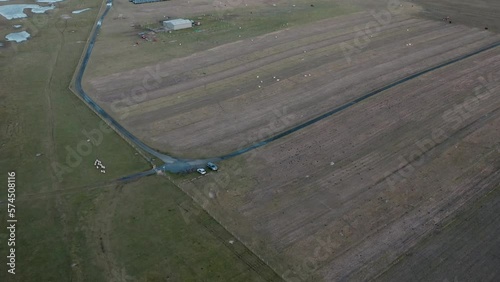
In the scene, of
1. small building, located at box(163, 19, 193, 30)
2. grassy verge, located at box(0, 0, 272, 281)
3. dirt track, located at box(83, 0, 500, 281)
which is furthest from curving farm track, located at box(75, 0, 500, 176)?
small building, located at box(163, 19, 193, 30)

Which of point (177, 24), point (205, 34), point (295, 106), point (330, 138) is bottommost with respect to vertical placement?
point (205, 34)

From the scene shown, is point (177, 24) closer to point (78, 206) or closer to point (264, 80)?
point (264, 80)

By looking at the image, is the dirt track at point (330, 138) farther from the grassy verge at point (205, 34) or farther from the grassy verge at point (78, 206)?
the grassy verge at point (205, 34)

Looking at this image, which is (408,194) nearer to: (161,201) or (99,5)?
(161,201)

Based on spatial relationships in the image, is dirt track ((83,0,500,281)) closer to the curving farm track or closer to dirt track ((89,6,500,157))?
dirt track ((89,6,500,157))

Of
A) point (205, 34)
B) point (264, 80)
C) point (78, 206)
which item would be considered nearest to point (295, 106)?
point (264, 80)
